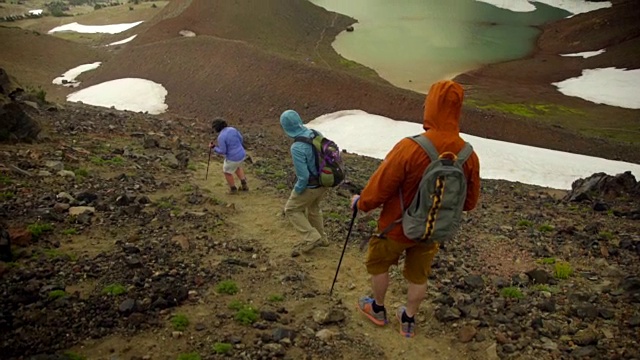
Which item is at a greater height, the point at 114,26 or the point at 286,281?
the point at 114,26

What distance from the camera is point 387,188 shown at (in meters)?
5.34

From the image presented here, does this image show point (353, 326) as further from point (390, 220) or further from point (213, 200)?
point (213, 200)

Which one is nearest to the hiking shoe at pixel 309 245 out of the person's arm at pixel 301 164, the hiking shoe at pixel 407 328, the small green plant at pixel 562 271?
the person's arm at pixel 301 164

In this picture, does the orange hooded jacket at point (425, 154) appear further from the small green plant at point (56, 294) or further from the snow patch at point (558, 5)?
the snow patch at point (558, 5)

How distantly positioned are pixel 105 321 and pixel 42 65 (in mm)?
38755

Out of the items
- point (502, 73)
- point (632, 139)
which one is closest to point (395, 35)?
point (502, 73)

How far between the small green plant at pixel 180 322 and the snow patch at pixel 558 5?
270 ft

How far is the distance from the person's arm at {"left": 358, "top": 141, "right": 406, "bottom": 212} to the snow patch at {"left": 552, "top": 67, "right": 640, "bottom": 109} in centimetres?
4318

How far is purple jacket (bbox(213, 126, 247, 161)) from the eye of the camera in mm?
12062

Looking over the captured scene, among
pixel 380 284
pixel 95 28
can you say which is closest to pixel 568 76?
pixel 380 284

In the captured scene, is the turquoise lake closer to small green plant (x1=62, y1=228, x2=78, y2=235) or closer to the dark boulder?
the dark boulder

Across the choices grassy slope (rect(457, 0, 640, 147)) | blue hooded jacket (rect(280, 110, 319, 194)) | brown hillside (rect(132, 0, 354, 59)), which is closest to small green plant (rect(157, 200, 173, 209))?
blue hooded jacket (rect(280, 110, 319, 194))

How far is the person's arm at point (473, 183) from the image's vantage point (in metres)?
5.32

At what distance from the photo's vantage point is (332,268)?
8.50 meters
